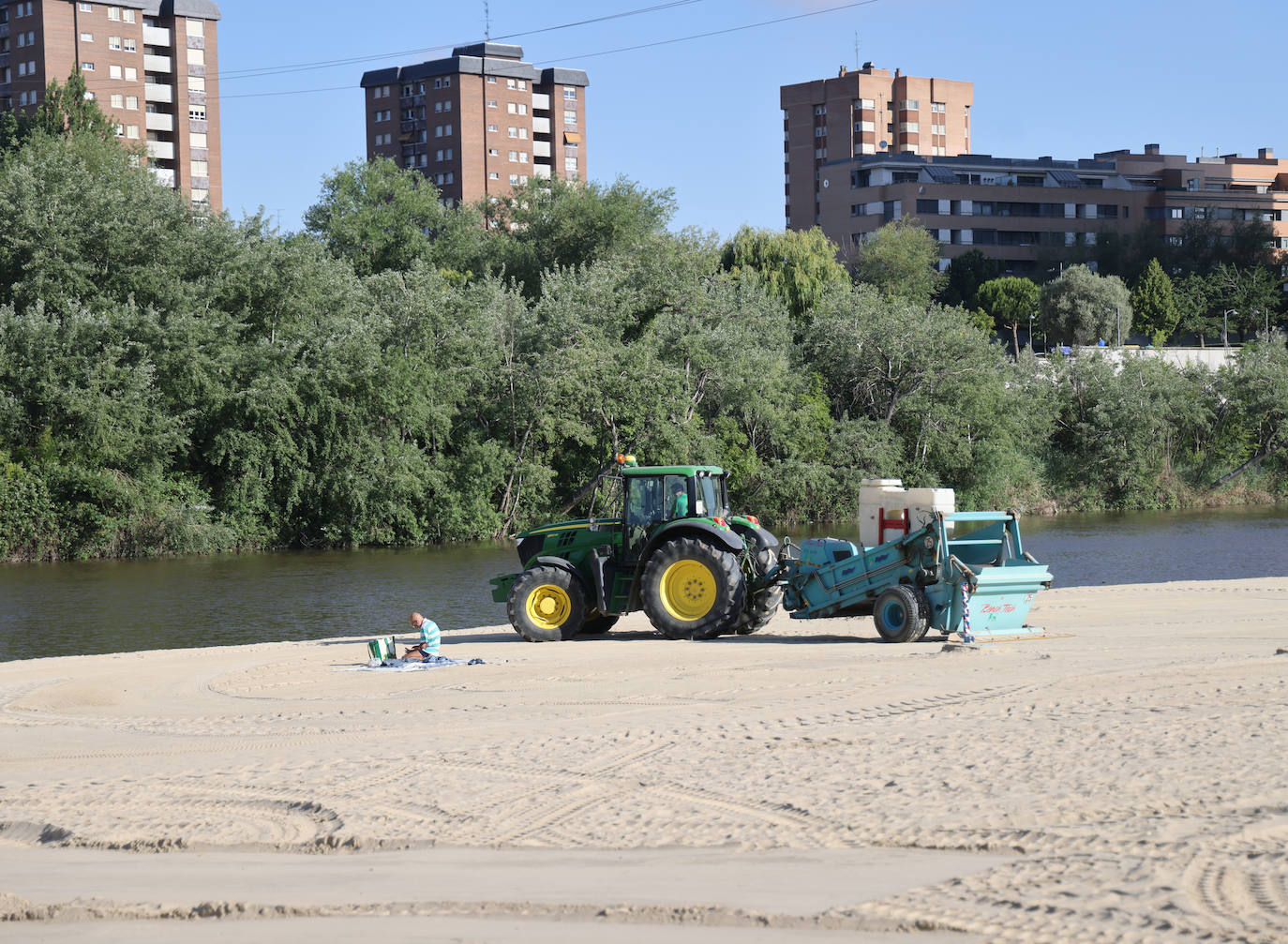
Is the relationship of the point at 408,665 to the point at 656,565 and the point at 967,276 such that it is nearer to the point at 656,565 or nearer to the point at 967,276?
the point at 656,565

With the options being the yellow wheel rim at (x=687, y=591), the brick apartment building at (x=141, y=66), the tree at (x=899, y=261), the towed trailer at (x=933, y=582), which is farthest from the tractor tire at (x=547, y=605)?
Result: the brick apartment building at (x=141, y=66)

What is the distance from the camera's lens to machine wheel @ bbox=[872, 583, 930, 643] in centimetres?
1606

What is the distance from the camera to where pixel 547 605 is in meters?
18.1

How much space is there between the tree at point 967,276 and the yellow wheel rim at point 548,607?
3448 inches

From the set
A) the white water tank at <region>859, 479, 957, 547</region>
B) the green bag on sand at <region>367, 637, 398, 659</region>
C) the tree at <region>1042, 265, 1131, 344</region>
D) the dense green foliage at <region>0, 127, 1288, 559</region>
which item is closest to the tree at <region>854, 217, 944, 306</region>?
the tree at <region>1042, 265, 1131, 344</region>

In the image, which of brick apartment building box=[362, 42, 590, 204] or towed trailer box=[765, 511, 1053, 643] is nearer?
towed trailer box=[765, 511, 1053, 643]

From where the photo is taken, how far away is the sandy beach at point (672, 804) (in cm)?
612

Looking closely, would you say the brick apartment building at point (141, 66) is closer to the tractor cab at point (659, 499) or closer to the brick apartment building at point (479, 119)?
the brick apartment building at point (479, 119)

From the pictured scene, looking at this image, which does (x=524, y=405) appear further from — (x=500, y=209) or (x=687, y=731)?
(x=500, y=209)

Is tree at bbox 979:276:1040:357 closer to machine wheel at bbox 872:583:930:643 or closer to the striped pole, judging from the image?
machine wheel at bbox 872:583:930:643

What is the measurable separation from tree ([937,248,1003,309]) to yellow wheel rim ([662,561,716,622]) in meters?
87.9

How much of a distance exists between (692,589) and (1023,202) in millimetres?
104922

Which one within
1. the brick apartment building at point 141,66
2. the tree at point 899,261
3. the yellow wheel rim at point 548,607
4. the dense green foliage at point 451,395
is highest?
the brick apartment building at point 141,66

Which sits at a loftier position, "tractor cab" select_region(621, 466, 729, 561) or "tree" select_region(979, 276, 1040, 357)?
"tree" select_region(979, 276, 1040, 357)
